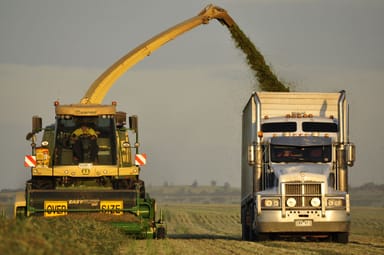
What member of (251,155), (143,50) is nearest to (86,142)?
(251,155)

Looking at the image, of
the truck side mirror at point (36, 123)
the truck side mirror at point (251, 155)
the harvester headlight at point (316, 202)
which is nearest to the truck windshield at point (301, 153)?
the truck side mirror at point (251, 155)

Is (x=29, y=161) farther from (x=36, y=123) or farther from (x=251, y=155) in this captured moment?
(x=251, y=155)

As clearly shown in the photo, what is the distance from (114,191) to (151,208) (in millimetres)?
1105

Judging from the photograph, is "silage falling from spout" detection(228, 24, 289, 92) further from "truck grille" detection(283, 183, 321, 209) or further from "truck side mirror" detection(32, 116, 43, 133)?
"truck side mirror" detection(32, 116, 43, 133)

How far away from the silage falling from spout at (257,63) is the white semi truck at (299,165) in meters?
4.10

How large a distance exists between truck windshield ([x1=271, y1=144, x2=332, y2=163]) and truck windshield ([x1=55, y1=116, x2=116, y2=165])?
4470 millimetres

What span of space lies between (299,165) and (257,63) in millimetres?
7220

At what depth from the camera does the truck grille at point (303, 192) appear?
1048 inches

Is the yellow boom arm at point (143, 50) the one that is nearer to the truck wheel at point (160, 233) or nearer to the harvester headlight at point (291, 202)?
the truck wheel at point (160, 233)

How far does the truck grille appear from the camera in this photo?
2661 centimetres

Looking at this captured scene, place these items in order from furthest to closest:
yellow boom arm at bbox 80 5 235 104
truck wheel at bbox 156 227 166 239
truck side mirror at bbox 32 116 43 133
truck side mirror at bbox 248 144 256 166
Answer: yellow boom arm at bbox 80 5 235 104 → truck side mirror at bbox 248 144 256 166 → truck wheel at bbox 156 227 166 239 → truck side mirror at bbox 32 116 43 133

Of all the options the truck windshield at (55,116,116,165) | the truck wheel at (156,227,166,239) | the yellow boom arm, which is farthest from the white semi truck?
the yellow boom arm

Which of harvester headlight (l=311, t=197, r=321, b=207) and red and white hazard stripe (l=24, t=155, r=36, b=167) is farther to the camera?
red and white hazard stripe (l=24, t=155, r=36, b=167)

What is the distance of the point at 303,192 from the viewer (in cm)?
2667
